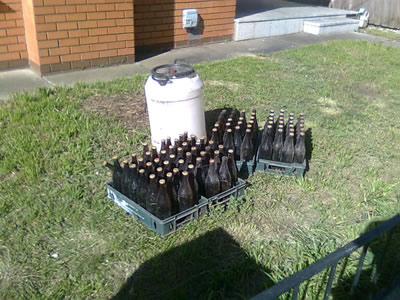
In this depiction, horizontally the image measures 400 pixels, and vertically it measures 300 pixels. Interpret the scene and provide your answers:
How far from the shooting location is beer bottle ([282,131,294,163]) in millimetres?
4029

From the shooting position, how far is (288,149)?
4.04 meters

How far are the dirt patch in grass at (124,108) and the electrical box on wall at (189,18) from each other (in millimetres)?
3195

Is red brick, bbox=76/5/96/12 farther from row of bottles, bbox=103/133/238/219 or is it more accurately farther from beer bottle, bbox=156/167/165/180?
beer bottle, bbox=156/167/165/180

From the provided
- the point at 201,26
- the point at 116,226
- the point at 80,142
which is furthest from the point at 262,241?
the point at 201,26

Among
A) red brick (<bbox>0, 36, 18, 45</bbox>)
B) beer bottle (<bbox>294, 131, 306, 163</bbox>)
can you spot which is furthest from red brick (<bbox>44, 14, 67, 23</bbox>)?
beer bottle (<bbox>294, 131, 306, 163</bbox>)

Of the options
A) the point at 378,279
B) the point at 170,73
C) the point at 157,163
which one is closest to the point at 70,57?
the point at 170,73

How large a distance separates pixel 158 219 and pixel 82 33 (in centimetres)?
483

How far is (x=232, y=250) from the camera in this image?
3172 millimetres

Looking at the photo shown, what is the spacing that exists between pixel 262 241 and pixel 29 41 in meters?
5.58

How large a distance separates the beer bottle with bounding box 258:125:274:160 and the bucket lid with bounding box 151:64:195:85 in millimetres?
1027

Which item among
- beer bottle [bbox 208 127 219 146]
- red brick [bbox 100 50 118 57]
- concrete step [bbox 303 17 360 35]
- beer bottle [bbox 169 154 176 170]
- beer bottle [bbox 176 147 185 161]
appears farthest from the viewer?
concrete step [bbox 303 17 360 35]

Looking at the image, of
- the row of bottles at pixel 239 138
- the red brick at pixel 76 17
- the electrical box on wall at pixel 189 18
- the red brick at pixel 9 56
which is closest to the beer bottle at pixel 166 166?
the row of bottles at pixel 239 138

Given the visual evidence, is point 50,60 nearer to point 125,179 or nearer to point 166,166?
point 125,179

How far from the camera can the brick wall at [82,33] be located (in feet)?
21.0
